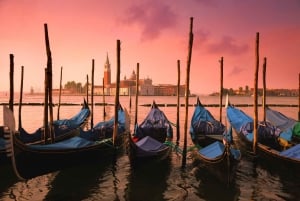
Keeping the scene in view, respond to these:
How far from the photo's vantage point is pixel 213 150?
11047mm

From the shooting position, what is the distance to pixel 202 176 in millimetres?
11031

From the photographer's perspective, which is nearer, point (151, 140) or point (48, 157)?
point (48, 157)

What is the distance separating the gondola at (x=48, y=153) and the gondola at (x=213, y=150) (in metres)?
3.12

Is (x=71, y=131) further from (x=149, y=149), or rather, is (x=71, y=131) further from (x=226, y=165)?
(x=226, y=165)

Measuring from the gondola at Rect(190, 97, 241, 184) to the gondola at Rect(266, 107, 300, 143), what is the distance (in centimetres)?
304

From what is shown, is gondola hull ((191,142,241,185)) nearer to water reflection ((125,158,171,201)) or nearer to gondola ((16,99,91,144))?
water reflection ((125,158,171,201))

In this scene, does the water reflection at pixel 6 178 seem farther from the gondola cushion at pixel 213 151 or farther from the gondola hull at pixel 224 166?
the gondola cushion at pixel 213 151

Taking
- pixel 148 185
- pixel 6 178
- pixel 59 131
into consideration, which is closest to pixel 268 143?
pixel 148 185

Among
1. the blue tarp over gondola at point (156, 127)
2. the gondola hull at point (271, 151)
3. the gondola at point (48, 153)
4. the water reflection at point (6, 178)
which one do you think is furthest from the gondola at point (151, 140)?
the water reflection at point (6, 178)

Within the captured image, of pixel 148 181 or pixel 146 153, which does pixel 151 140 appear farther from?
pixel 148 181

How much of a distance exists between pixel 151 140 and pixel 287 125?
832 centimetres


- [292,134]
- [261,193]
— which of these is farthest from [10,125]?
[292,134]

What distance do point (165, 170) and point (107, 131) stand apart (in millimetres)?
4479

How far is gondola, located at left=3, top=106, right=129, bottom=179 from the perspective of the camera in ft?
26.5
